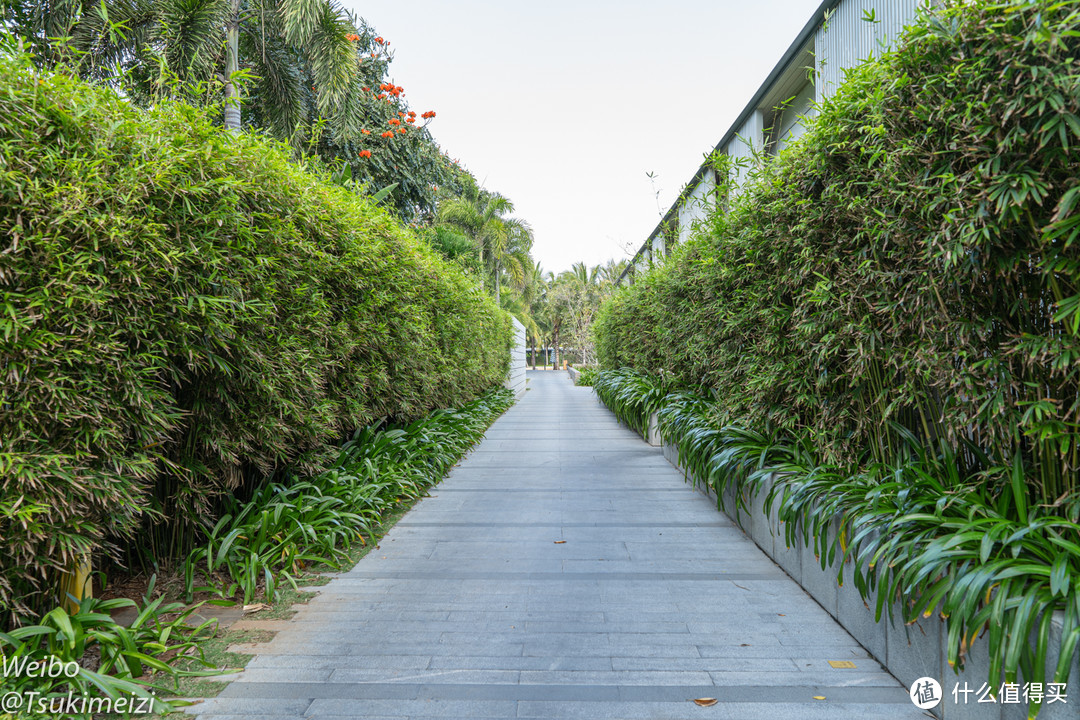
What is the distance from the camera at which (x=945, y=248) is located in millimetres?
1998

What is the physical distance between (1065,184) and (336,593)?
147 inches

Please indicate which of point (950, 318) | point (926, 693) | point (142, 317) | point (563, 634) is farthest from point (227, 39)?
point (926, 693)

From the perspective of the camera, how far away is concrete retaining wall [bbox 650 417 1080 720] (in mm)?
1633

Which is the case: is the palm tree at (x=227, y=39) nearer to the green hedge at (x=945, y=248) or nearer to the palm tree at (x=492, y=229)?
the green hedge at (x=945, y=248)

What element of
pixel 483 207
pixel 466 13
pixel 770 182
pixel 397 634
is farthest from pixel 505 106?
pixel 397 634

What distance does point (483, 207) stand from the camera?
891 inches

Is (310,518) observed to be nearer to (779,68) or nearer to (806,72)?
(806,72)

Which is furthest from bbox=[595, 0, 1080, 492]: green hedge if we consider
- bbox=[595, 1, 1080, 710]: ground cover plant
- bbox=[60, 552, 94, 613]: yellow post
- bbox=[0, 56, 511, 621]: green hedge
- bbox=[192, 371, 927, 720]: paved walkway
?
bbox=[60, 552, 94, 613]: yellow post

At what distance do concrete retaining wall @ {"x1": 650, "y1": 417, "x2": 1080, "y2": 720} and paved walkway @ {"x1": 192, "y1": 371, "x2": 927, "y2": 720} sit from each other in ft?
0.27

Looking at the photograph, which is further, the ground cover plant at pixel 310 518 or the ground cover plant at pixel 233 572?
the ground cover plant at pixel 310 518

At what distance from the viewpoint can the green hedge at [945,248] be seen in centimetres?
173

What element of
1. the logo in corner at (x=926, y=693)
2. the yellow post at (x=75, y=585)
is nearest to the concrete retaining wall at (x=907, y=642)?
the logo in corner at (x=926, y=693)

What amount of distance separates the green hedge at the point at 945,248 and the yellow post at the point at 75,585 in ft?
11.8

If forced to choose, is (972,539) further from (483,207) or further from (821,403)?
(483,207)
